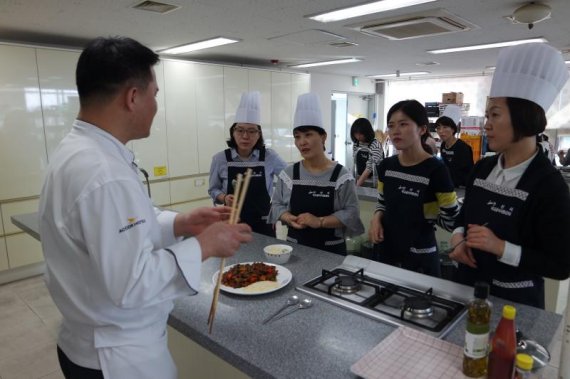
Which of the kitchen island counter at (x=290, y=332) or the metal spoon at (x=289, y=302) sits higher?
the metal spoon at (x=289, y=302)

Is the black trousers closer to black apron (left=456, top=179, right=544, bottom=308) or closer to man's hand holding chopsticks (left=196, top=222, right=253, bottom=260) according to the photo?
man's hand holding chopsticks (left=196, top=222, right=253, bottom=260)

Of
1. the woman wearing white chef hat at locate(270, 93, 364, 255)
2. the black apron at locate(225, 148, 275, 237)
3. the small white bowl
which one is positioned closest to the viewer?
the small white bowl

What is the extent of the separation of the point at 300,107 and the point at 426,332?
1384mm

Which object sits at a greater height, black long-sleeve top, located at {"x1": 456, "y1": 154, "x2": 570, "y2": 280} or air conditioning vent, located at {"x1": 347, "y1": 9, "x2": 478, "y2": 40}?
air conditioning vent, located at {"x1": 347, "y1": 9, "x2": 478, "y2": 40}

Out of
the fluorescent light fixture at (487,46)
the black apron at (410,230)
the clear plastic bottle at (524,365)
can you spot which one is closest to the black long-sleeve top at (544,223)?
the clear plastic bottle at (524,365)

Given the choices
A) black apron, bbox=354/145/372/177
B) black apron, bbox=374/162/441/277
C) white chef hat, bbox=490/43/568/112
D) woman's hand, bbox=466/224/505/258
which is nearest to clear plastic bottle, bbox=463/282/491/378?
woman's hand, bbox=466/224/505/258

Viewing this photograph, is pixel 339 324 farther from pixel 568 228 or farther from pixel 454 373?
pixel 568 228

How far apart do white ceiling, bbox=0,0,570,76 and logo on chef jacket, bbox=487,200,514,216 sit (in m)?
1.85

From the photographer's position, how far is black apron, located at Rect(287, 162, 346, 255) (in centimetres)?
192

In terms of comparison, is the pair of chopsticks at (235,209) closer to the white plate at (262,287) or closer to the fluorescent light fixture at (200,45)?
the white plate at (262,287)

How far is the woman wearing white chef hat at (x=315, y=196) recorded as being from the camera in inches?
73.6

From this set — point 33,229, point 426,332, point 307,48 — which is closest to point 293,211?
point 426,332

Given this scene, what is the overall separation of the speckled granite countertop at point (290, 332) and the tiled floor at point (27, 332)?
1.79 metres

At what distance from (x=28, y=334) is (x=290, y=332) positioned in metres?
2.66
